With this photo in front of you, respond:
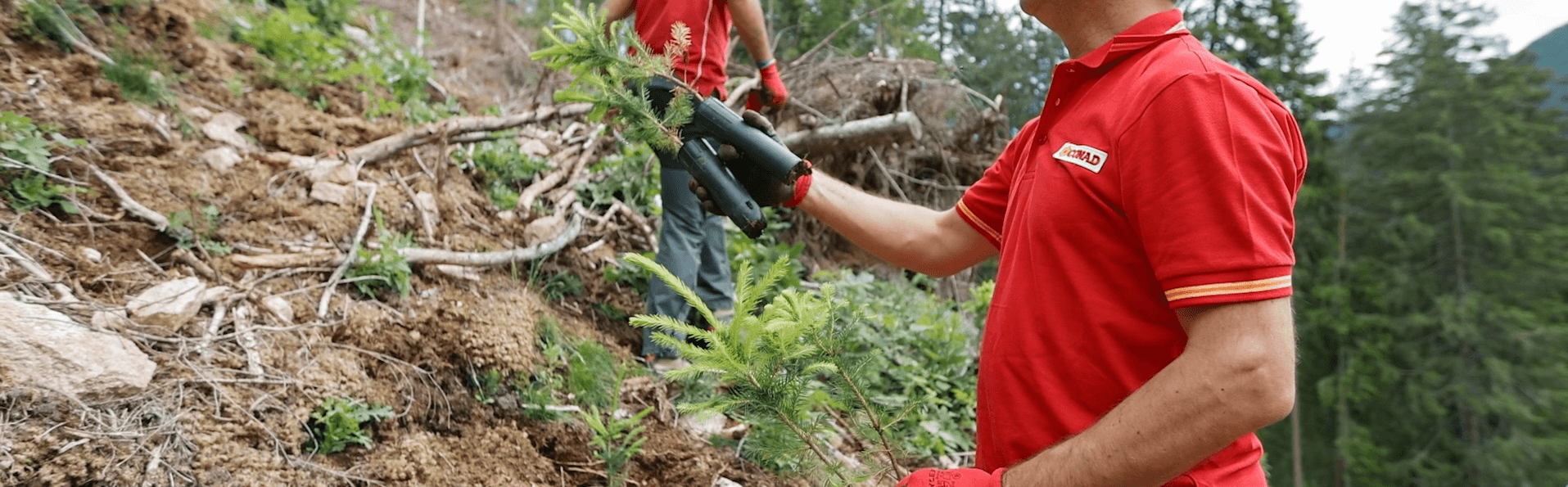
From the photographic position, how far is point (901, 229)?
5.92ft

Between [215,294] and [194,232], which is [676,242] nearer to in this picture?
[215,294]

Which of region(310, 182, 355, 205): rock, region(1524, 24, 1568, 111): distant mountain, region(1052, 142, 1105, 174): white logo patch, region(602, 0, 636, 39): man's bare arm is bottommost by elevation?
region(310, 182, 355, 205): rock

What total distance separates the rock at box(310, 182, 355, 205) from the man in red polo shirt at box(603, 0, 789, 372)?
152cm

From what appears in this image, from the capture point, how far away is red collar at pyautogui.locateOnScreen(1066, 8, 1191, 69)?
1179mm

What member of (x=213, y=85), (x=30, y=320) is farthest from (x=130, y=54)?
(x=30, y=320)

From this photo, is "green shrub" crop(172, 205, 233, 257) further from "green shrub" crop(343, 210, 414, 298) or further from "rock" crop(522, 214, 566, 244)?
"rock" crop(522, 214, 566, 244)

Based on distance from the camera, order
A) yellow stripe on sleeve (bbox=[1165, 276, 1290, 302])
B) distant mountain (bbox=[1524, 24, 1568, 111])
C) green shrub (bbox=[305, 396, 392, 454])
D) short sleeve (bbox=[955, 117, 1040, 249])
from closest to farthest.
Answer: yellow stripe on sleeve (bbox=[1165, 276, 1290, 302]), short sleeve (bbox=[955, 117, 1040, 249]), green shrub (bbox=[305, 396, 392, 454]), distant mountain (bbox=[1524, 24, 1568, 111])

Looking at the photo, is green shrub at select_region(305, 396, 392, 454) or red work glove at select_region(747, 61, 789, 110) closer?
green shrub at select_region(305, 396, 392, 454)

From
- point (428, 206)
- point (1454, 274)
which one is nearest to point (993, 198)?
point (428, 206)

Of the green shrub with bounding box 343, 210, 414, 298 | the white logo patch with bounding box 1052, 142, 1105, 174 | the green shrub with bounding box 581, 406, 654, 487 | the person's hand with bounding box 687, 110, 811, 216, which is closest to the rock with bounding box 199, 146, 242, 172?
the green shrub with bounding box 343, 210, 414, 298

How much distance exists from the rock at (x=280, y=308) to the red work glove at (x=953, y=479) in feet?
7.70

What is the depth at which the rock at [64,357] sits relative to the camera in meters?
1.86

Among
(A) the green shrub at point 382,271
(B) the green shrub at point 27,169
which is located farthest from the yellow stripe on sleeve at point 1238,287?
(B) the green shrub at point 27,169

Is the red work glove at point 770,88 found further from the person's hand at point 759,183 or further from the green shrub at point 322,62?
Result: the green shrub at point 322,62
